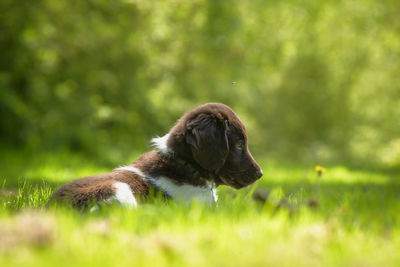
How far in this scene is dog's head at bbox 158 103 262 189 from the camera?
15.3 feet

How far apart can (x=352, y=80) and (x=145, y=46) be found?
18.0 meters

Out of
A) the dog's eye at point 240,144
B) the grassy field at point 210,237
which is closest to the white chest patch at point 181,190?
the dog's eye at point 240,144

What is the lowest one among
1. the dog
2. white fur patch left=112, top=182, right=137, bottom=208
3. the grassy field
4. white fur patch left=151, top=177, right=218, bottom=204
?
the grassy field

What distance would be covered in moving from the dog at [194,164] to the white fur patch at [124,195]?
0.05m

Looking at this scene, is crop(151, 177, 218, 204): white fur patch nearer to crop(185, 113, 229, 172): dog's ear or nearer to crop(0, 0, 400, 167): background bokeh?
crop(185, 113, 229, 172): dog's ear

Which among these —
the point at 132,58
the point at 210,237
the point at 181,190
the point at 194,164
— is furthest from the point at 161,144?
the point at 132,58

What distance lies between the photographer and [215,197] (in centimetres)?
486

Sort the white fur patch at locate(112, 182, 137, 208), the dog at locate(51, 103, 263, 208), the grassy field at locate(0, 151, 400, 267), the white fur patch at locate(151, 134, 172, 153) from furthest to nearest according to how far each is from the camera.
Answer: the white fur patch at locate(151, 134, 172, 153)
the dog at locate(51, 103, 263, 208)
the white fur patch at locate(112, 182, 137, 208)
the grassy field at locate(0, 151, 400, 267)

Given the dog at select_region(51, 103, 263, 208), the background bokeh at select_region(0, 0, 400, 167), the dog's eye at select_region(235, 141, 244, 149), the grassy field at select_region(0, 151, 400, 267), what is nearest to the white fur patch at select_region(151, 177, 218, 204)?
the dog at select_region(51, 103, 263, 208)

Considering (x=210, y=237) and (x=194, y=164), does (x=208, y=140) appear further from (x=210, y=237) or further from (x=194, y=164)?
(x=210, y=237)

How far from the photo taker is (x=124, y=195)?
13.7 ft

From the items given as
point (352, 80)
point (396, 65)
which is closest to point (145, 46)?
point (396, 65)

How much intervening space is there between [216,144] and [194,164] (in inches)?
12.9

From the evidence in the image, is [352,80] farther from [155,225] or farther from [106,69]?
[155,225]
